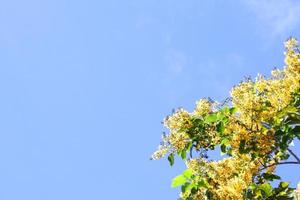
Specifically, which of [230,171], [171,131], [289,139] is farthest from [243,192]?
[171,131]

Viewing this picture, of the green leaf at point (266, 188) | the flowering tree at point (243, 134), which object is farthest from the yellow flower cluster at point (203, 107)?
the green leaf at point (266, 188)

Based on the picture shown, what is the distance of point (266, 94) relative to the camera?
7.47 m

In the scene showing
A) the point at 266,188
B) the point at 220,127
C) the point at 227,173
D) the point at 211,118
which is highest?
the point at 211,118

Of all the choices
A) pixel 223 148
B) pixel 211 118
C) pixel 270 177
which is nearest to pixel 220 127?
pixel 211 118

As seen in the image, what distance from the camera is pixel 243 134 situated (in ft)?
23.2

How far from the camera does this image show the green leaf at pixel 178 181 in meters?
7.53

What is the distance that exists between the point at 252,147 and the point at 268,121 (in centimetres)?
46

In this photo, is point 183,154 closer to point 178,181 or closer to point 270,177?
point 178,181

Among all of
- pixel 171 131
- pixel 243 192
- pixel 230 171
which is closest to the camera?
pixel 243 192

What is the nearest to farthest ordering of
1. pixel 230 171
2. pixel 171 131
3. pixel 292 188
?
pixel 230 171
pixel 292 188
pixel 171 131

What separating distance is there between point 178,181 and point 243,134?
3.74ft

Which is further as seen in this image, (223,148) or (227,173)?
(223,148)

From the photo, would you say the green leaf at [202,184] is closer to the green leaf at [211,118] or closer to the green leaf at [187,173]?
the green leaf at [187,173]

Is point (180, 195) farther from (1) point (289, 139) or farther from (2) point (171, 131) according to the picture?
(1) point (289, 139)
